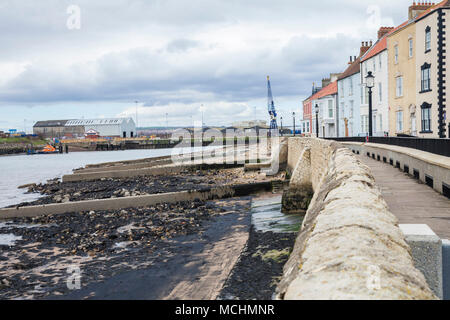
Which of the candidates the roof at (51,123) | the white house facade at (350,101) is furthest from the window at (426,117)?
the roof at (51,123)

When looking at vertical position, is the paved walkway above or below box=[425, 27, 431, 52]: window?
below

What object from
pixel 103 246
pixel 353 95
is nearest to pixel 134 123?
pixel 353 95

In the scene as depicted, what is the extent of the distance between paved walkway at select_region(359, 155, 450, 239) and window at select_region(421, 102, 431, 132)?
17198mm

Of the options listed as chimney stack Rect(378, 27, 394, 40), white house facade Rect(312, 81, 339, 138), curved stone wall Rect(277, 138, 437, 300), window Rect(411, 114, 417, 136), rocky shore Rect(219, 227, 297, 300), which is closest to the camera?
curved stone wall Rect(277, 138, 437, 300)

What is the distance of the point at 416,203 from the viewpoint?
27.2 feet

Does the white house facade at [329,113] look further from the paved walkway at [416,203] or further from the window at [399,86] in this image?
the paved walkway at [416,203]

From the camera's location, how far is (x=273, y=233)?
11812 mm

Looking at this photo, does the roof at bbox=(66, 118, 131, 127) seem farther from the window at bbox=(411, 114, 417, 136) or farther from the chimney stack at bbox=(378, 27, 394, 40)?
the window at bbox=(411, 114, 417, 136)

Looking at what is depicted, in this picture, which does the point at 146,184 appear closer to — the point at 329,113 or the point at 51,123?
the point at 329,113

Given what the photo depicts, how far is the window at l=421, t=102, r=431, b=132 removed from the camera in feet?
89.6

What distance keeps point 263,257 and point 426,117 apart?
76.0 feet

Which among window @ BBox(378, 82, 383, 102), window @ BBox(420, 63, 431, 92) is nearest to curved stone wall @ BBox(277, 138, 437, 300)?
window @ BBox(420, 63, 431, 92)
